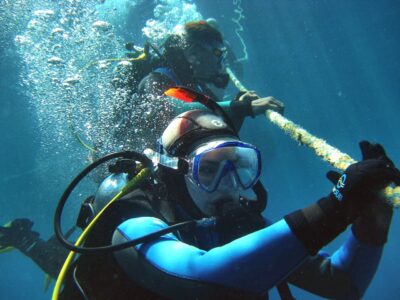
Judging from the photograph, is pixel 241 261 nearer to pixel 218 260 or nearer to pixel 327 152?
pixel 218 260

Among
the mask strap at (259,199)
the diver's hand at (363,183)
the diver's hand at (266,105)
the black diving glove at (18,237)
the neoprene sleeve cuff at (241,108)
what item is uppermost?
the diver's hand at (266,105)

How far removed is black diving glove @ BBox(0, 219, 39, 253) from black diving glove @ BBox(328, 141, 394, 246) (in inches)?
336

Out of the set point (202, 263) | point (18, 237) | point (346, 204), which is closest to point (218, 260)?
point (202, 263)

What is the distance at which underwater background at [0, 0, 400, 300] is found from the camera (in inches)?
479

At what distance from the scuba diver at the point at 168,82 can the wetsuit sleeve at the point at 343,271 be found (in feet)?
7.79

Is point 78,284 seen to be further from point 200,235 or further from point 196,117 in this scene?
point 196,117

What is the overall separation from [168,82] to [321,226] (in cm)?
351

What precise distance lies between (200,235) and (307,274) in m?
1.00

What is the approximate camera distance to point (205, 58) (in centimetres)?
510

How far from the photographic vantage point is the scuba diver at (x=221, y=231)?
1.25 meters

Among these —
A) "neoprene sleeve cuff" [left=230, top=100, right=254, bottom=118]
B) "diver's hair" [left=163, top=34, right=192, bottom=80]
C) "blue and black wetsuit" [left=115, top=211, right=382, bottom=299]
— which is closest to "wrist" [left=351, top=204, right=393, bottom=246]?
"blue and black wetsuit" [left=115, top=211, right=382, bottom=299]

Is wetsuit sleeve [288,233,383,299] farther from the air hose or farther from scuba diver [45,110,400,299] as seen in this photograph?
the air hose

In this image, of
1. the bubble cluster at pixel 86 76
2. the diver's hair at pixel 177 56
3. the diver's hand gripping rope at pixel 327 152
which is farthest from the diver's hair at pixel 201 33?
the diver's hand gripping rope at pixel 327 152

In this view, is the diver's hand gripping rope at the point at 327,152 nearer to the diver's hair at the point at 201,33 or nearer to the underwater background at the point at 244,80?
the diver's hair at the point at 201,33
